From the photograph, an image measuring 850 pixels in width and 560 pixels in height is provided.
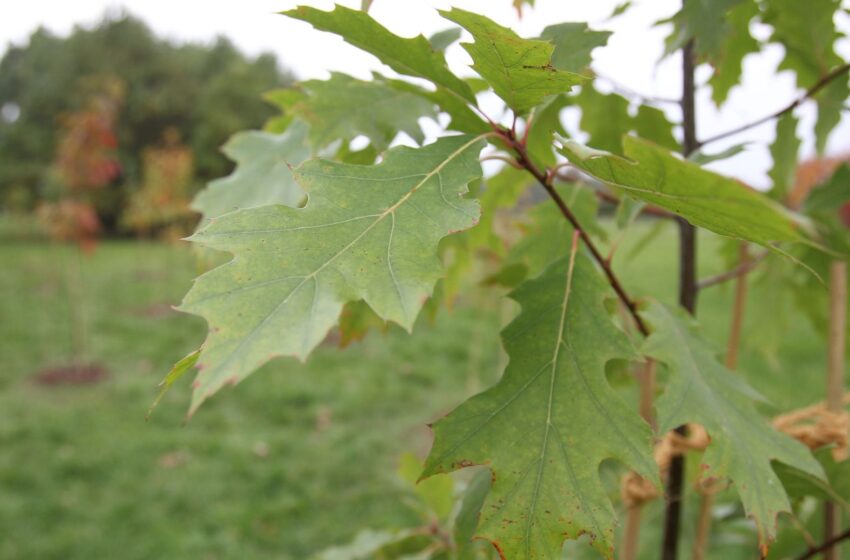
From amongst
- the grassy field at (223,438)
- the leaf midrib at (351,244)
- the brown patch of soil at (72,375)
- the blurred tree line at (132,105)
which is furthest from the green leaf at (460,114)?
the blurred tree line at (132,105)

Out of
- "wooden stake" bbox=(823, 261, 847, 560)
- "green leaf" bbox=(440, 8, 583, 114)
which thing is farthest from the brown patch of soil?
Answer: "green leaf" bbox=(440, 8, 583, 114)

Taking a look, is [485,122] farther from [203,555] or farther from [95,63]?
[95,63]

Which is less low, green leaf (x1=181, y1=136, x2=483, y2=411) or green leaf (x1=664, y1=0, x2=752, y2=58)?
green leaf (x1=664, y1=0, x2=752, y2=58)

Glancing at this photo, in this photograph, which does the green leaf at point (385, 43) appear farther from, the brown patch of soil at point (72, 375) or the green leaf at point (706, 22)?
the brown patch of soil at point (72, 375)

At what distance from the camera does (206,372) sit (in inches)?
18.1

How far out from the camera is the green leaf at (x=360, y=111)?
82 centimetres

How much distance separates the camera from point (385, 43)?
63 cm

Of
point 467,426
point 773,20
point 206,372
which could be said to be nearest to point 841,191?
point 773,20

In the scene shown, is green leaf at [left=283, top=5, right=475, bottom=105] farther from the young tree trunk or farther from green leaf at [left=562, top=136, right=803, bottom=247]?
the young tree trunk

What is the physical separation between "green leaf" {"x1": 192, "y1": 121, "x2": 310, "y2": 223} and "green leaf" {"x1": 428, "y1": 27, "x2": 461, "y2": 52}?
0.71ft

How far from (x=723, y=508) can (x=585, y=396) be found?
4.05 feet

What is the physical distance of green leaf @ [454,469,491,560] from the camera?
757 millimetres

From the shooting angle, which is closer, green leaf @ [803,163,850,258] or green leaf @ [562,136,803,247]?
green leaf @ [562,136,803,247]

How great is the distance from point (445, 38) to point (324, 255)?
45 centimetres
